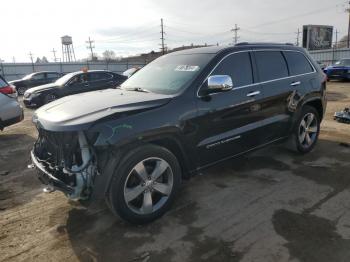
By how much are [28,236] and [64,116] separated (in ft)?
4.41

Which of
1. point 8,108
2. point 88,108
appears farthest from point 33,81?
point 88,108

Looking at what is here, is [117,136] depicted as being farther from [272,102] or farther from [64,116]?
[272,102]

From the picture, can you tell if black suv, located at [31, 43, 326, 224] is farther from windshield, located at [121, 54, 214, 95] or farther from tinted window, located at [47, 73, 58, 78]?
tinted window, located at [47, 73, 58, 78]

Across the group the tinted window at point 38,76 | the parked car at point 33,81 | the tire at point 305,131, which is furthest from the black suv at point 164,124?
the tinted window at point 38,76

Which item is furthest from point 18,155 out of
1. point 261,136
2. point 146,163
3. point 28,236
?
point 261,136

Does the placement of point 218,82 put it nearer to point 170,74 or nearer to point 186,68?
point 186,68

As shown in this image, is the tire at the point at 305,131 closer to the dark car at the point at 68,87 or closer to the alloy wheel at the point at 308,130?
the alloy wheel at the point at 308,130

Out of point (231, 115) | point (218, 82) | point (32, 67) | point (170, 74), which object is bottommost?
point (231, 115)

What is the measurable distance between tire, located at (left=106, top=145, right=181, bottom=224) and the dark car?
10.9m

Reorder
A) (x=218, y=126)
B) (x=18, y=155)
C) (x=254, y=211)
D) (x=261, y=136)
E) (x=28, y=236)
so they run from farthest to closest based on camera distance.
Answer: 1. (x=18, y=155)
2. (x=261, y=136)
3. (x=218, y=126)
4. (x=254, y=211)
5. (x=28, y=236)

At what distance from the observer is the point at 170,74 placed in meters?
4.47

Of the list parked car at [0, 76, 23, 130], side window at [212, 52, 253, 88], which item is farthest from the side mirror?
parked car at [0, 76, 23, 130]

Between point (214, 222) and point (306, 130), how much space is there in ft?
9.85

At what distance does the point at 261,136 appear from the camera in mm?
4895
